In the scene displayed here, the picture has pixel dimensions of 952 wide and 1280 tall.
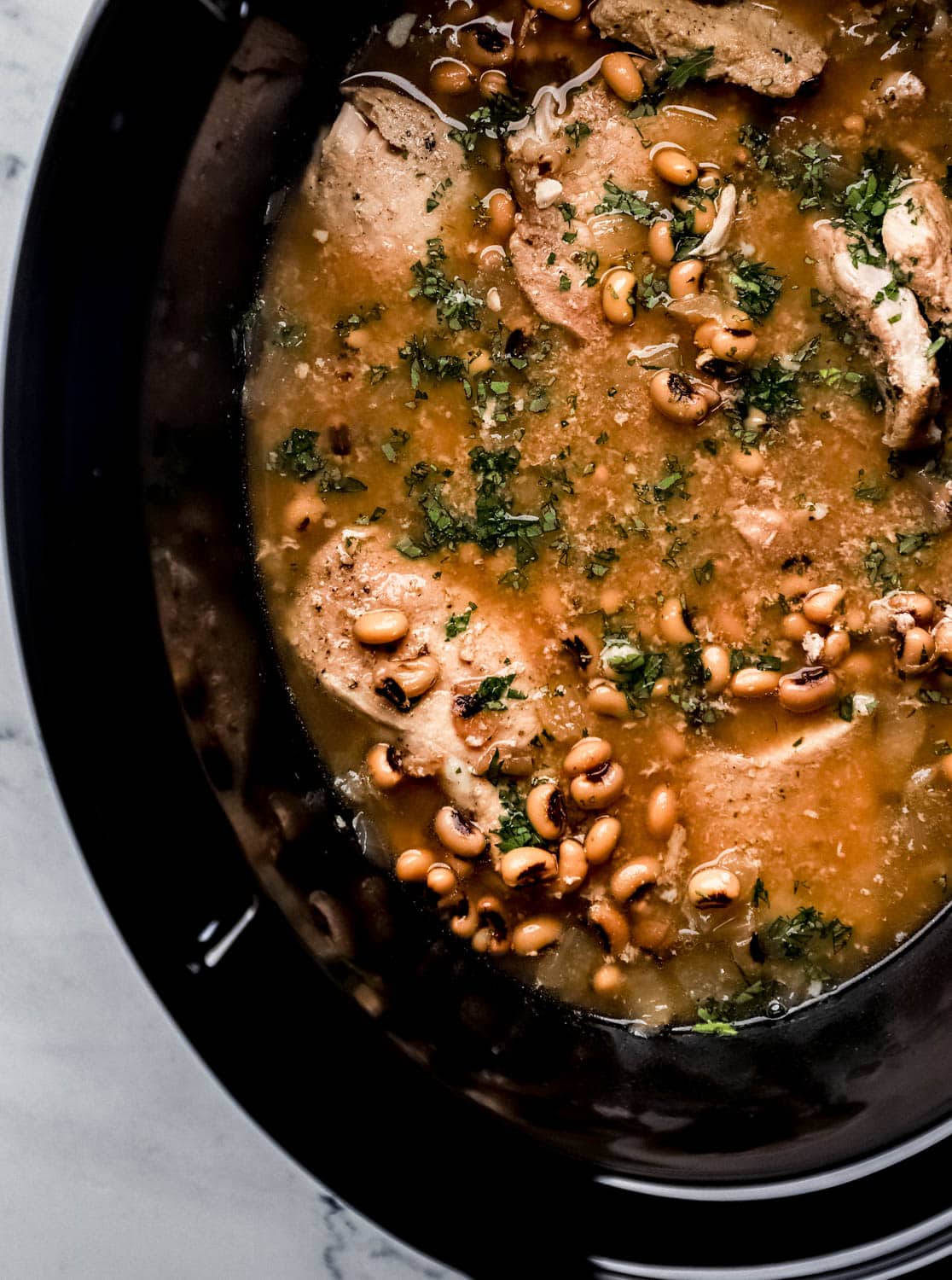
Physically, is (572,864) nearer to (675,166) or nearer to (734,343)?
(734,343)

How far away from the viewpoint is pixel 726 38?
2.90m

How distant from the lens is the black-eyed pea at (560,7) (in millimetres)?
2887

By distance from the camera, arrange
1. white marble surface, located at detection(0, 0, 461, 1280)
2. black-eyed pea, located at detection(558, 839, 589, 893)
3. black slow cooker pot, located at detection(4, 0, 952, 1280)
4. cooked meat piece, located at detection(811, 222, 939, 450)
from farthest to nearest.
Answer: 1. white marble surface, located at detection(0, 0, 461, 1280)
2. black-eyed pea, located at detection(558, 839, 589, 893)
3. cooked meat piece, located at detection(811, 222, 939, 450)
4. black slow cooker pot, located at detection(4, 0, 952, 1280)

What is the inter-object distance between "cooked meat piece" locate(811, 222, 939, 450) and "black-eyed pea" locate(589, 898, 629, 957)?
4.65 ft

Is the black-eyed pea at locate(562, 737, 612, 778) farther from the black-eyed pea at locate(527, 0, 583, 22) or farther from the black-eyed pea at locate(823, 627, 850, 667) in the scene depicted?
the black-eyed pea at locate(527, 0, 583, 22)

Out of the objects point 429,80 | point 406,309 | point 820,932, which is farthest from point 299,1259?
point 429,80

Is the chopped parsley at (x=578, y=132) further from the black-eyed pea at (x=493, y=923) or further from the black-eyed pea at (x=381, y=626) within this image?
the black-eyed pea at (x=493, y=923)

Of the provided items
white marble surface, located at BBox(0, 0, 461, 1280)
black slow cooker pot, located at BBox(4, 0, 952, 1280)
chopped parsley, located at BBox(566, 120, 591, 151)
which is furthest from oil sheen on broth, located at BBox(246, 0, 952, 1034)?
white marble surface, located at BBox(0, 0, 461, 1280)

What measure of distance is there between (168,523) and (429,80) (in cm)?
138

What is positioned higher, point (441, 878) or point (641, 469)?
point (641, 469)

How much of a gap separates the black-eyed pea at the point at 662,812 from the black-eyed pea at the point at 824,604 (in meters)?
0.58

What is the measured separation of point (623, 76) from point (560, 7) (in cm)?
25

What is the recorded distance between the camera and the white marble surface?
121 inches

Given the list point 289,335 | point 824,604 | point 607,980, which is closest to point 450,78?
point 289,335
